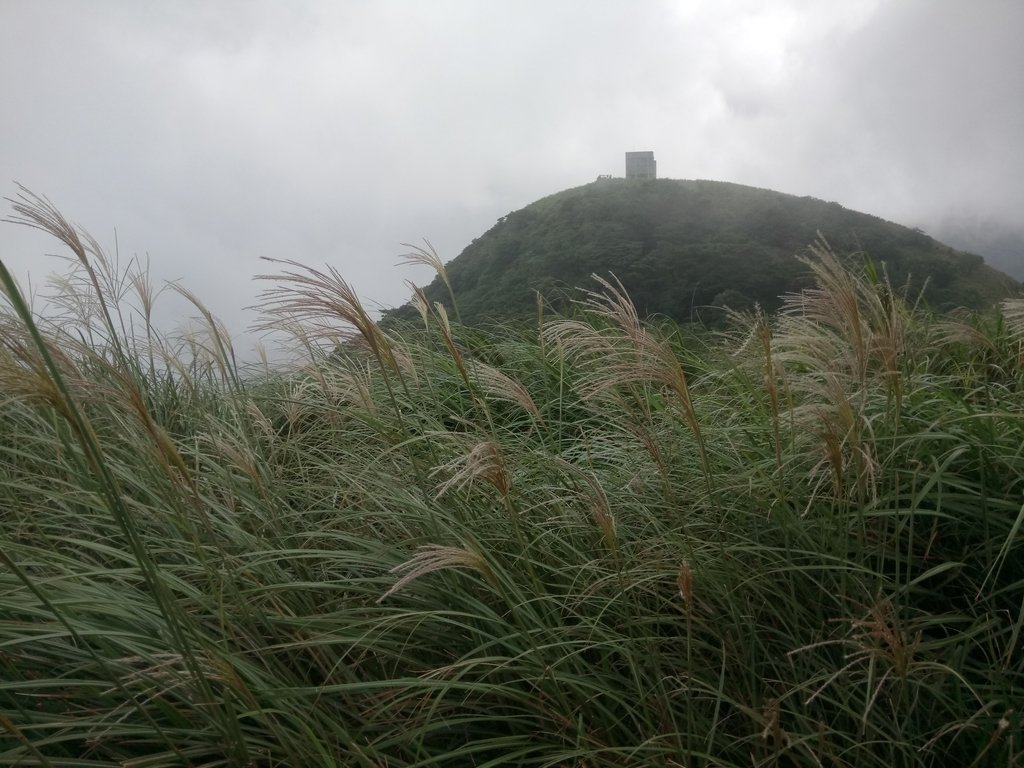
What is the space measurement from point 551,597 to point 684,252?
5499 mm

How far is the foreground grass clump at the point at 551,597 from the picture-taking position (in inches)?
55.0

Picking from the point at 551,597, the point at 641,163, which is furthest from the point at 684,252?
the point at 551,597

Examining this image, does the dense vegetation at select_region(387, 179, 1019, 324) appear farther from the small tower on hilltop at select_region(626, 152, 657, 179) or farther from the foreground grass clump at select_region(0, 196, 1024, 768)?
the foreground grass clump at select_region(0, 196, 1024, 768)

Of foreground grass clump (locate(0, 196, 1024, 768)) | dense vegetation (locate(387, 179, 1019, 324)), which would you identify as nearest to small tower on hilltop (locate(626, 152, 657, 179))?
dense vegetation (locate(387, 179, 1019, 324))

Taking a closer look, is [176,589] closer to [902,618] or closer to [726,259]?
[902,618]

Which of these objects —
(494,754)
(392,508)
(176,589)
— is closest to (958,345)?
(392,508)

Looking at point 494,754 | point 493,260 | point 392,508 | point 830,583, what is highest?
point 493,260

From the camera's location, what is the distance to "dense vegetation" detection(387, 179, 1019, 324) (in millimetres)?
5543

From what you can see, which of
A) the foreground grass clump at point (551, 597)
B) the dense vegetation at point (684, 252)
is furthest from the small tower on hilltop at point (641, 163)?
the foreground grass clump at point (551, 597)

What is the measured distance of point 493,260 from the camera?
7.03 metres

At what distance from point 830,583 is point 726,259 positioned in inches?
197

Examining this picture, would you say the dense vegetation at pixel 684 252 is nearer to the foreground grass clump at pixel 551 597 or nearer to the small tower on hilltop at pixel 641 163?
the small tower on hilltop at pixel 641 163

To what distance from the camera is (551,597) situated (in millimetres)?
1716

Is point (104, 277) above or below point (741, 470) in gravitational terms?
above
